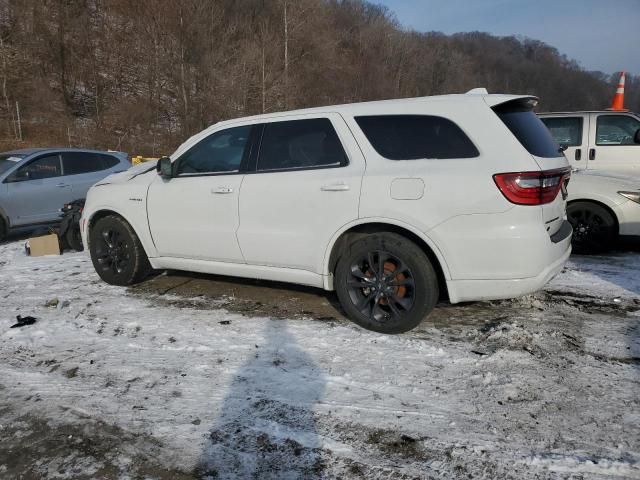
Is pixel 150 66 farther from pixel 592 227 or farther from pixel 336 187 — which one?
pixel 336 187

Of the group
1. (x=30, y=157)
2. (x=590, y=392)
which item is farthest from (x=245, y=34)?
(x=590, y=392)

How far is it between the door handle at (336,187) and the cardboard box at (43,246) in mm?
4896

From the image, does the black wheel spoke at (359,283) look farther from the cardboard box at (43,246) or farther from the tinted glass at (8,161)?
the tinted glass at (8,161)

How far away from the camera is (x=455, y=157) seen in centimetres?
346

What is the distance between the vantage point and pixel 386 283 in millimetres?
3748

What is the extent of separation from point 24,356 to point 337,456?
2.63 m

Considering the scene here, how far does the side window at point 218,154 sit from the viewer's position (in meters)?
4.39

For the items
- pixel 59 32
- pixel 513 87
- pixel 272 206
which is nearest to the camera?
pixel 272 206

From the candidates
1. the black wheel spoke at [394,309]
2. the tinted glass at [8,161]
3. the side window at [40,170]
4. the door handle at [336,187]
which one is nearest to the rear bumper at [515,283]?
the black wheel spoke at [394,309]

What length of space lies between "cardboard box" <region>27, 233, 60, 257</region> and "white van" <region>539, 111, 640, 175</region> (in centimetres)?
744

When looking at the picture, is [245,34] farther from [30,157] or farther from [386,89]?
[30,157]

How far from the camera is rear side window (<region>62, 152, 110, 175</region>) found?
870 cm

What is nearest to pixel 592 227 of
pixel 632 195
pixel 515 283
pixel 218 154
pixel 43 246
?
pixel 632 195

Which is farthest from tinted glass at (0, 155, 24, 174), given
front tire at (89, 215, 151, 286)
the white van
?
the white van
